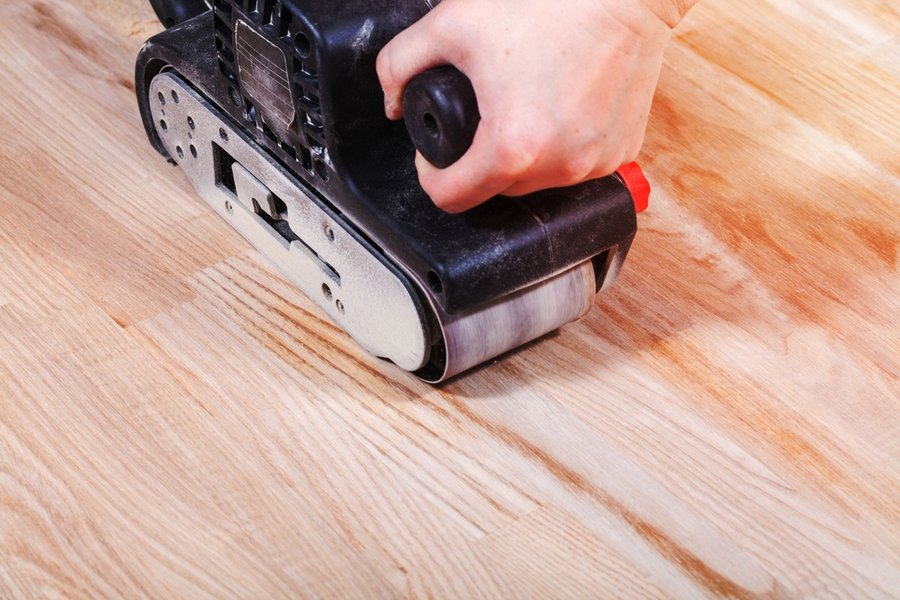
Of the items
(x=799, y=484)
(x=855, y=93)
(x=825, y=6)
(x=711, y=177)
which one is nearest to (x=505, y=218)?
(x=799, y=484)

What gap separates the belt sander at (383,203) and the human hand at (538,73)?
2cm

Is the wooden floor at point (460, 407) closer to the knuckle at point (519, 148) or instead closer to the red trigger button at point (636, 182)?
→ the red trigger button at point (636, 182)

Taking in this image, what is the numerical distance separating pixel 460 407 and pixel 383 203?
223 millimetres

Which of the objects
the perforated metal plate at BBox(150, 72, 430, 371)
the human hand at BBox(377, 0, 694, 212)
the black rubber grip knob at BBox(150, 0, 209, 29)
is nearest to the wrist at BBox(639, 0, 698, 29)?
the human hand at BBox(377, 0, 694, 212)

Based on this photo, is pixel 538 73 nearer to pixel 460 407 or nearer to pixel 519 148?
pixel 519 148

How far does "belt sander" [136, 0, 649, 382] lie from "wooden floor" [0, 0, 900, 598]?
0.25 feet

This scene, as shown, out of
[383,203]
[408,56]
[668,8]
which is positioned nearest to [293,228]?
[383,203]

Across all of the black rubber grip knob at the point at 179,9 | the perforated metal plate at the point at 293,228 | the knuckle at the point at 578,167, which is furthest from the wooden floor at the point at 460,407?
the knuckle at the point at 578,167

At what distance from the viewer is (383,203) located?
1.05 m

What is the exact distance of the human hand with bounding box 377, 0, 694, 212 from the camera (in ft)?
3.02

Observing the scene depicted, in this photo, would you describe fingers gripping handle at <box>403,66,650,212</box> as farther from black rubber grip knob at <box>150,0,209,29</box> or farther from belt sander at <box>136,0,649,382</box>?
black rubber grip knob at <box>150,0,209,29</box>

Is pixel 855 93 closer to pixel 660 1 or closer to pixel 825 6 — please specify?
pixel 825 6

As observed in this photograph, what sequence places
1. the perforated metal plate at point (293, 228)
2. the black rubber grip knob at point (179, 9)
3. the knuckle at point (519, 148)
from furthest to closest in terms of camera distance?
the black rubber grip knob at point (179, 9) → the perforated metal plate at point (293, 228) → the knuckle at point (519, 148)

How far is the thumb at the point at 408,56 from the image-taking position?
945mm
